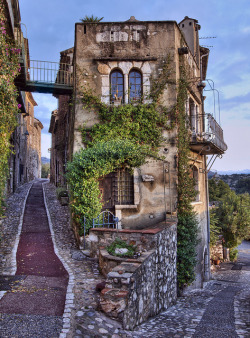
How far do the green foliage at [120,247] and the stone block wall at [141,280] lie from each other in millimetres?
161

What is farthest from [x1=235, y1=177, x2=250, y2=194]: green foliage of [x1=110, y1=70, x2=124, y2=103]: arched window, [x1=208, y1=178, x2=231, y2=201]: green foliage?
[x1=110, y1=70, x2=124, y2=103]: arched window

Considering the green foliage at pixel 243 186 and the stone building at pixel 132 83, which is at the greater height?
the stone building at pixel 132 83

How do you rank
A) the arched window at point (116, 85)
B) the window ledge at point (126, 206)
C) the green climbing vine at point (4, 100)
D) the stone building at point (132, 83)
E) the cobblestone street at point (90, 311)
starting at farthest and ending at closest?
the arched window at point (116, 85) < the stone building at point (132, 83) < the window ledge at point (126, 206) < the green climbing vine at point (4, 100) < the cobblestone street at point (90, 311)

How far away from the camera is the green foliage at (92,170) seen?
10258mm

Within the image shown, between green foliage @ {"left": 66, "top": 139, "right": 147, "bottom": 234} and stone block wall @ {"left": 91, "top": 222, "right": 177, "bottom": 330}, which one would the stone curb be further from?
green foliage @ {"left": 66, "top": 139, "right": 147, "bottom": 234}

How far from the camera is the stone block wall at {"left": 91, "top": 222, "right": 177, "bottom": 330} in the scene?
5.31 m

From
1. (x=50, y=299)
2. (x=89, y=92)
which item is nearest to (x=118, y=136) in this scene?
(x=89, y=92)

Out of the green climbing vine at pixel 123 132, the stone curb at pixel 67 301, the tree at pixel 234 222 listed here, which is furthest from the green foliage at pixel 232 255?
the stone curb at pixel 67 301

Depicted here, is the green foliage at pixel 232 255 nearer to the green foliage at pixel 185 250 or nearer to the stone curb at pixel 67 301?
the green foliage at pixel 185 250

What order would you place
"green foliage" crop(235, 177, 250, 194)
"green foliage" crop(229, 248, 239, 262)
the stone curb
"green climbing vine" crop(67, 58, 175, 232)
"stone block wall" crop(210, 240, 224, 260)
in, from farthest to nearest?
"green foliage" crop(235, 177, 250, 194) < "green foliage" crop(229, 248, 239, 262) < "stone block wall" crop(210, 240, 224, 260) < "green climbing vine" crop(67, 58, 175, 232) < the stone curb

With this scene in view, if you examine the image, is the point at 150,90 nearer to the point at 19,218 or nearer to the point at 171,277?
the point at 171,277

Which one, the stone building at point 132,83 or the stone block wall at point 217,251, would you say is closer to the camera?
the stone building at point 132,83

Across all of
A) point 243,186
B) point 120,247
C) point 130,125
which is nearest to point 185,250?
point 120,247

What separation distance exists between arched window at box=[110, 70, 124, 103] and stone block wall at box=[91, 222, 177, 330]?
5.78 metres
